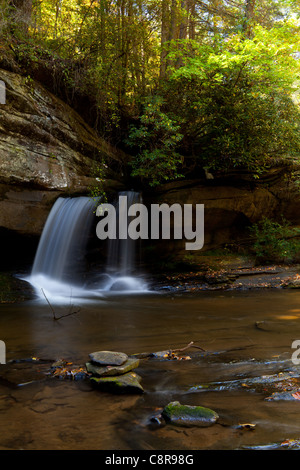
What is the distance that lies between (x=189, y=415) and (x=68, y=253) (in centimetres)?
769

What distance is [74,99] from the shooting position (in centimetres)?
1059

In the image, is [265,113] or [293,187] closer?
[265,113]

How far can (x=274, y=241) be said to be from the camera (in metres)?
11.0

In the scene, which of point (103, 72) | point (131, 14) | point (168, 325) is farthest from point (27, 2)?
point (168, 325)

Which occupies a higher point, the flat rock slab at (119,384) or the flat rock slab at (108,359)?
the flat rock slab at (108,359)

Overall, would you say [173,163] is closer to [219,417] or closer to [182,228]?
[182,228]

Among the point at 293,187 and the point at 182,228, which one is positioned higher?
the point at 293,187

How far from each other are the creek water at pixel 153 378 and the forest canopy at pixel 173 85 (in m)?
5.23

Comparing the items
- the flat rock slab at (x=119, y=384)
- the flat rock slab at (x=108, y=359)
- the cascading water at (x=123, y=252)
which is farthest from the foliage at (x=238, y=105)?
the flat rock slab at (x=119, y=384)

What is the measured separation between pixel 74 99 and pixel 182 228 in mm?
5355

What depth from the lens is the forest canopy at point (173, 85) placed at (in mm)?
9273

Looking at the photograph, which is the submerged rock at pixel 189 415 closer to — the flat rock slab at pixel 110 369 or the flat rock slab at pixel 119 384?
the flat rock slab at pixel 119 384

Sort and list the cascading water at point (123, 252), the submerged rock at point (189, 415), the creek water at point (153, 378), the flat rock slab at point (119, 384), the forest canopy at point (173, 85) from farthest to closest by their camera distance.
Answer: the cascading water at point (123, 252) < the forest canopy at point (173, 85) < the flat rock slab at point (119, 384) < the submerged rock at point (189, 415) < the creek water at point (153, 378)

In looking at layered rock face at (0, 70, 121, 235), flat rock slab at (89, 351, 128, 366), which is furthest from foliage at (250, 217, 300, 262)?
flat rock slab at (89, 351, 128, 366)
